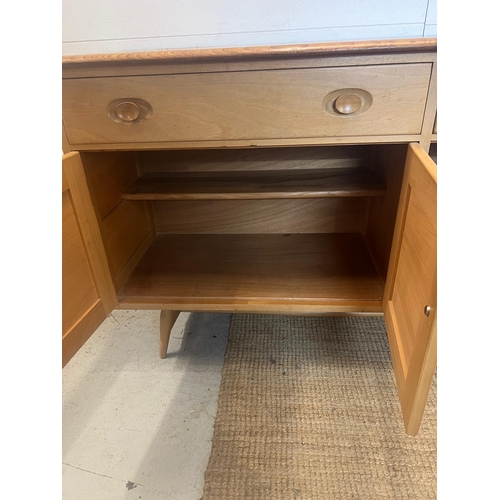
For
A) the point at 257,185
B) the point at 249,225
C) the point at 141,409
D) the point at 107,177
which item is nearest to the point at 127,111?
the point at 107,177

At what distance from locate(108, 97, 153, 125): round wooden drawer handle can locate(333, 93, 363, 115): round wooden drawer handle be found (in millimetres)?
324

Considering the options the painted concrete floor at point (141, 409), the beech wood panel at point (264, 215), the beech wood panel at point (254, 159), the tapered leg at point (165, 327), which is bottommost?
the painted concrete floor at point (141, 409)

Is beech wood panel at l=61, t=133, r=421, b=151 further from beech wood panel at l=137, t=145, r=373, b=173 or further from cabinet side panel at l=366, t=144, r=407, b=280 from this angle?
beech wood panel at l=137, t=145, r=373, b=173

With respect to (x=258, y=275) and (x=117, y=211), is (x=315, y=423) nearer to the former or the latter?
(x=258, y=275)

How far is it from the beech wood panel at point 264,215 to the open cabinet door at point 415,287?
1.33ft

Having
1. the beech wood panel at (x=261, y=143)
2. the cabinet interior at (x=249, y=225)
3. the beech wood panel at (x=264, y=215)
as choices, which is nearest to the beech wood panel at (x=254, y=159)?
the cabinet interior at (x=249, y=225)

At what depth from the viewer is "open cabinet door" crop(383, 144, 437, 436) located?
0.48 metres

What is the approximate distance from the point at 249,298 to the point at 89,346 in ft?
1.90

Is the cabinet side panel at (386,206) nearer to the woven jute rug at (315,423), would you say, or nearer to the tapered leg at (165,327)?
the woven jute rug at (315,423)

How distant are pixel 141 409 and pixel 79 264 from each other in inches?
16.4

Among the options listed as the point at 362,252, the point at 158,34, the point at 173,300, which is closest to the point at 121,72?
the point at 158,34

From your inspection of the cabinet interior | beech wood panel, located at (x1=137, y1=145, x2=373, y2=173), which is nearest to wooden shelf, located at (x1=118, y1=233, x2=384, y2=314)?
the cabinet interior

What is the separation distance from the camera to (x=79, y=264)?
2.27 feet

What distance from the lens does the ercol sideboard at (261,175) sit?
0.57 m
